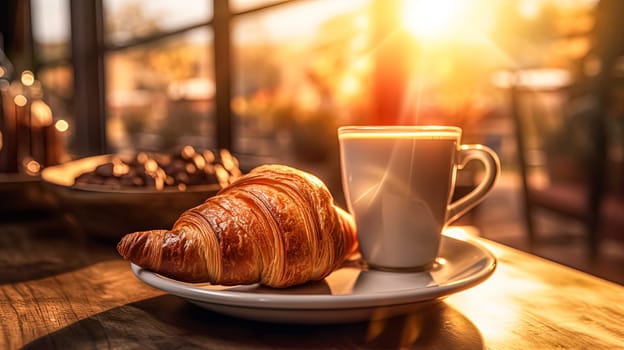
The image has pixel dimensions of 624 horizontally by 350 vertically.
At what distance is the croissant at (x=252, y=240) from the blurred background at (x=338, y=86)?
1.25ft

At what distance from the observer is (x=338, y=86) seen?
1.83 meters

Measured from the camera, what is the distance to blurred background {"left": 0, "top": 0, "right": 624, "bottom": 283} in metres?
1.50

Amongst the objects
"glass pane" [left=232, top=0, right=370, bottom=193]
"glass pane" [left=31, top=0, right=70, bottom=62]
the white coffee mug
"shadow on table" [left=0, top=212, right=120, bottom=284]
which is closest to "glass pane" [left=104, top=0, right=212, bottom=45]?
"glass pane" [left=232, top=0, right=370, bottom=193]

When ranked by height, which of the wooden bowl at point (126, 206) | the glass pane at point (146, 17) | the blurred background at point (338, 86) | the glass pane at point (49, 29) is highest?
the glass pane at point (49, 29)

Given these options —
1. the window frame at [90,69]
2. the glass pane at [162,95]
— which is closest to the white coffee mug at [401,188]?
the glass pane at [162,95]

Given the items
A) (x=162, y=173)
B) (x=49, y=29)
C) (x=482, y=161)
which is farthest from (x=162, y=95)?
(x=482, y=161)

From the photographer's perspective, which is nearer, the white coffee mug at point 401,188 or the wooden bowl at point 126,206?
the white coffee mug at point 401,188

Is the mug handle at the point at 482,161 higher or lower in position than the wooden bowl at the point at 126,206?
higher

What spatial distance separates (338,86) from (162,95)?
1347mm

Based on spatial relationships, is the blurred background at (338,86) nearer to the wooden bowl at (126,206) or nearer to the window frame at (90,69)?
the window frame at (90,69)

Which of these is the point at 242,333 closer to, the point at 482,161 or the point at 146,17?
the point at 482,161

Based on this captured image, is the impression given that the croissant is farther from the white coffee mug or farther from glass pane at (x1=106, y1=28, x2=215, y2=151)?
glass pane at (x1=106, y1=28, x2=215, y2=151)

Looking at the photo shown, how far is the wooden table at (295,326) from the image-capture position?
39cm

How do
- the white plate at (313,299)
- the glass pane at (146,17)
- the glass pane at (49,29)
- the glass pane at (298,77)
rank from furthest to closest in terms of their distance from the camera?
the glass pane at (49,29)
the glass pane at (146,17)
the glass pane at (298,77)
the white plate at (313,299)
